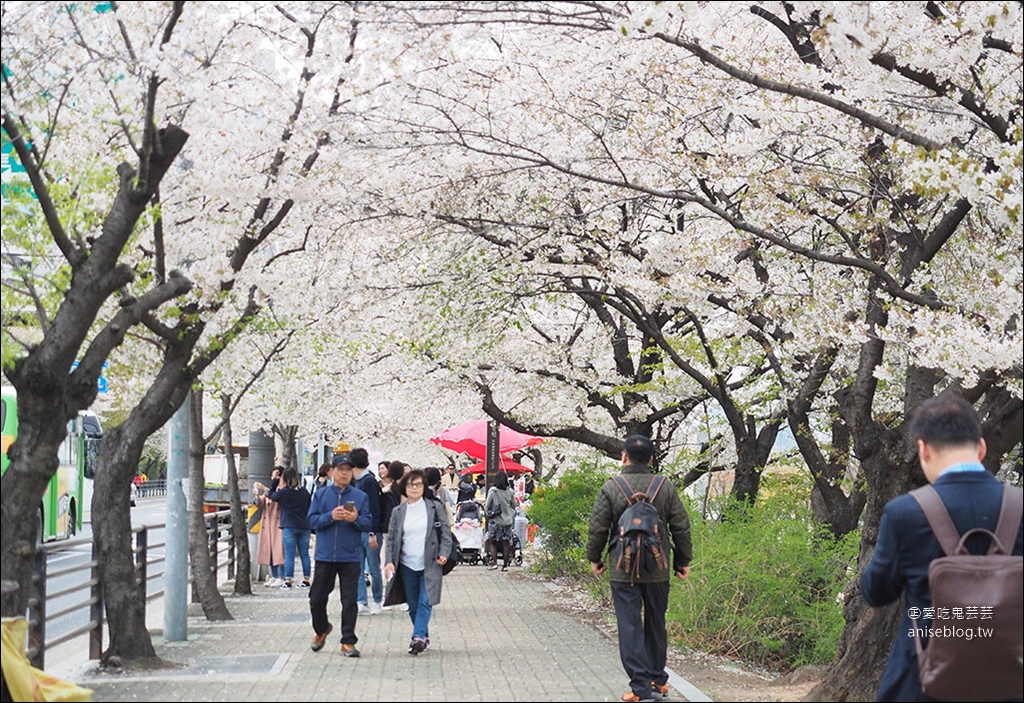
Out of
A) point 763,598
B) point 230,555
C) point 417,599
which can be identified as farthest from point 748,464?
point 230,555

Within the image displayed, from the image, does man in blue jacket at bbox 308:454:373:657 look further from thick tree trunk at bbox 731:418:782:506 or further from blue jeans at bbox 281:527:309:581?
blue jeans at bbox 281:527:309:581

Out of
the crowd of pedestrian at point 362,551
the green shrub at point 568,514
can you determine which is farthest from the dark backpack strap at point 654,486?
the green shrub at point 568,514

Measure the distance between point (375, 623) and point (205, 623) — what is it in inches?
73.9

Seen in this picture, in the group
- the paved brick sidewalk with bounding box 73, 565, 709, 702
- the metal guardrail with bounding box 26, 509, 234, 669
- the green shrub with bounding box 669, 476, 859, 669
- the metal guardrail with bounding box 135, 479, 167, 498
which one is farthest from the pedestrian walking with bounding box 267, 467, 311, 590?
the metal guardrail with bounding box 135, 479, 167, 498

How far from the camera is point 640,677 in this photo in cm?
902

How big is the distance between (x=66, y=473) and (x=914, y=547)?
24.6 meters

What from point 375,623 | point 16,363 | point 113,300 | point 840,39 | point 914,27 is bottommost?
point 375,623

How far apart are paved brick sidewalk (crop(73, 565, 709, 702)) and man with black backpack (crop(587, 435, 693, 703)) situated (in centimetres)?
37

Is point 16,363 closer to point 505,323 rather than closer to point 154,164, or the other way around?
point 154,164

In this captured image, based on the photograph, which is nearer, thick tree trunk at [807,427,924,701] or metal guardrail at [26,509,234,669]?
metal guardrail at [26,509,234,669]

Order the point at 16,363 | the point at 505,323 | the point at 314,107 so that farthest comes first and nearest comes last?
1. the point at 505,323
2. the point at 314,107
3. the point at 16,363

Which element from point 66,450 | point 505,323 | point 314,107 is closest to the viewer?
point 314,107

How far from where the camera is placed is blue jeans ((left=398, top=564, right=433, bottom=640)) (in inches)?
464

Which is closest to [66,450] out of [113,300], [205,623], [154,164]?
[205,623]
